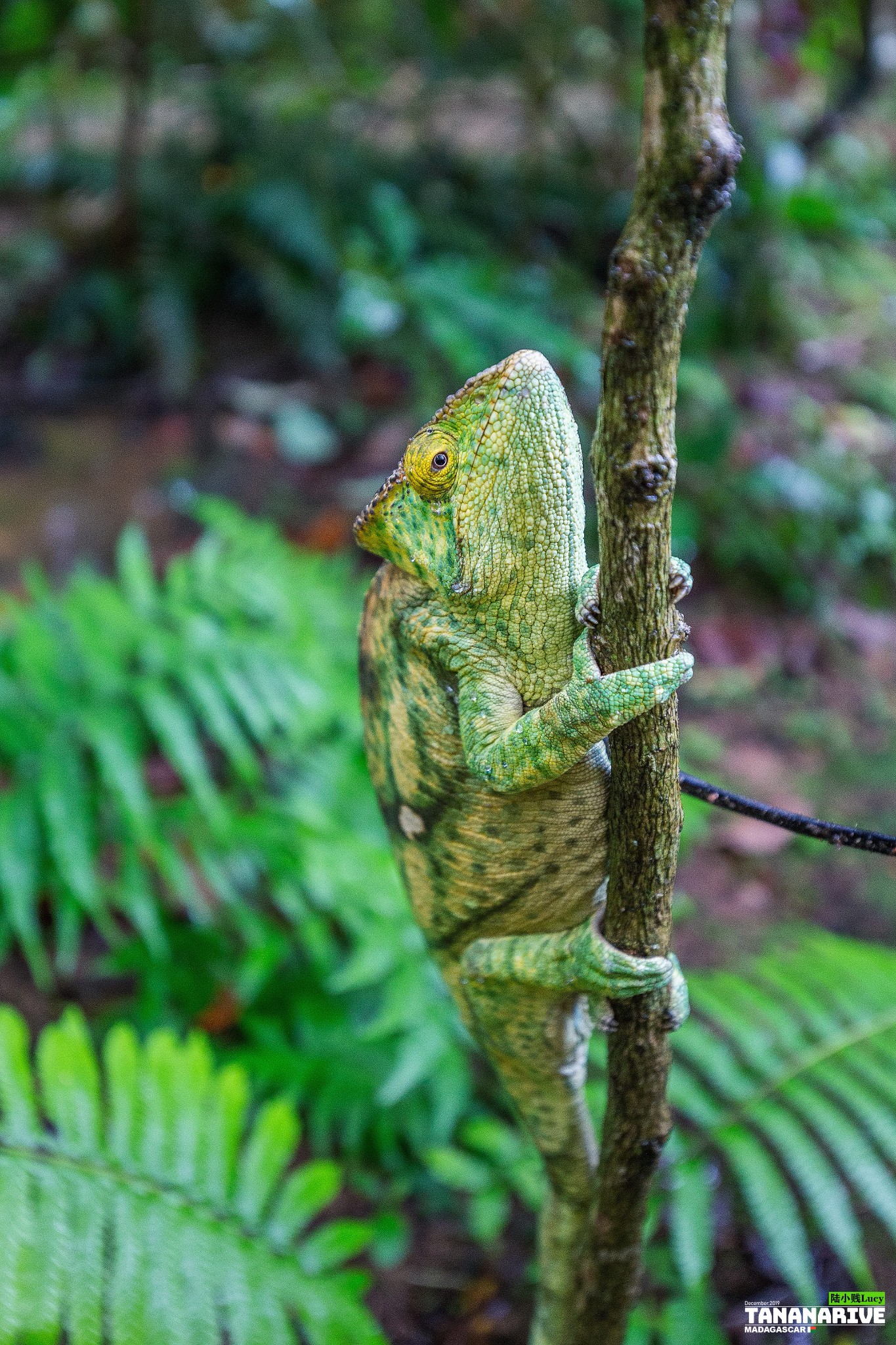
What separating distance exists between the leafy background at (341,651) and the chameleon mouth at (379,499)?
977mm

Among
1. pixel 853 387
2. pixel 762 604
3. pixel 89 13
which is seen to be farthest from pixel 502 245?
pixel 89 13

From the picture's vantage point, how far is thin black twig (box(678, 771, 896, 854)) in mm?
1081

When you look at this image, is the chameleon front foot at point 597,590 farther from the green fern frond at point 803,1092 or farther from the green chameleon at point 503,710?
the green fern frond at point 803,1092

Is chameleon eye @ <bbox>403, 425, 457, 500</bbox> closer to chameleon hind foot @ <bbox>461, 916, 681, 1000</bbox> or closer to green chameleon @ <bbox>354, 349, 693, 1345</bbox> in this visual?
green chameleon @ <bbox>354, 349, 693, 1345</bbox>

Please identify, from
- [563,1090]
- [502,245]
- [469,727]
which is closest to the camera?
[469,727]

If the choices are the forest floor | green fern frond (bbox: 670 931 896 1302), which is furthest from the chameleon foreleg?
the forest floor

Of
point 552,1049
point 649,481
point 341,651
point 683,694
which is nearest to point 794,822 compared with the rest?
point 649,481

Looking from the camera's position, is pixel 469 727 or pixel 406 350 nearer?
pixel 469 727

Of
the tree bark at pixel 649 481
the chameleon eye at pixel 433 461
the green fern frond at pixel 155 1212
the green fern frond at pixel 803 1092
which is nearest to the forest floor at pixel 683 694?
the green fern frond at pixel 803 1092

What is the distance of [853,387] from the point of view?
205 inches

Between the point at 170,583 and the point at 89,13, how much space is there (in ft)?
21.1

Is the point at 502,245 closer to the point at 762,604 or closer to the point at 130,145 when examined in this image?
the point at 130,145

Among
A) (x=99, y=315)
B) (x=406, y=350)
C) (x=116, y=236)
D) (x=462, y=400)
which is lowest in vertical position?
→ (x=462, y=400)

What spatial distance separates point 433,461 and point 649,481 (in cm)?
38
